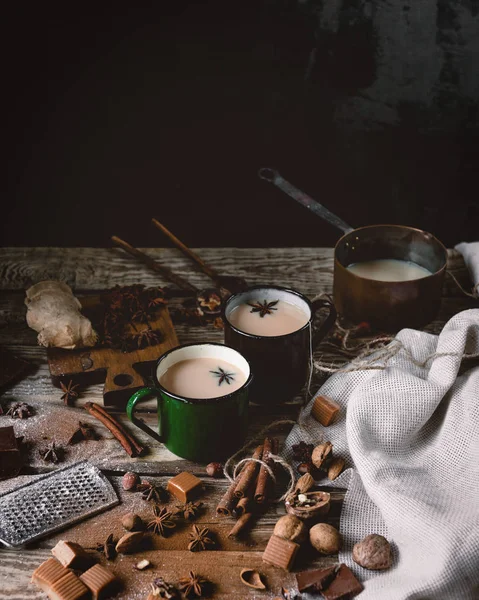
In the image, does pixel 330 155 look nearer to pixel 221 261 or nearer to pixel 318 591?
pixel 221 261

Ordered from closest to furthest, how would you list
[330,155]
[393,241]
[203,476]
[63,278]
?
[203,476], [393,241], [63,278], [330,155]

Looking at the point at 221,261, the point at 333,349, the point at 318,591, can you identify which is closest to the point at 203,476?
the point at 318,591

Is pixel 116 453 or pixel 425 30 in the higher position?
pixel 425 30

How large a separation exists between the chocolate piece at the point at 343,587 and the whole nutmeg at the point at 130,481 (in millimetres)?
413

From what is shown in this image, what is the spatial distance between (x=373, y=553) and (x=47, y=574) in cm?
53

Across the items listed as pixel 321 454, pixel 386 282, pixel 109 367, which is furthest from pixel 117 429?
pixel 386 282

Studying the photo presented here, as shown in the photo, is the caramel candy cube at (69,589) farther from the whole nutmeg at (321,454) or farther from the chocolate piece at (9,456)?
the whole nutmeg at (321,454)

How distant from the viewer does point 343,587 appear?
1.17 metres

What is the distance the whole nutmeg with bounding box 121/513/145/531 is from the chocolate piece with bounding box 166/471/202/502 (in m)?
0.09

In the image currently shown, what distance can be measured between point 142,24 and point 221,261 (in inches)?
26.7

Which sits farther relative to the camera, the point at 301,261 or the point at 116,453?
the point at 301,261

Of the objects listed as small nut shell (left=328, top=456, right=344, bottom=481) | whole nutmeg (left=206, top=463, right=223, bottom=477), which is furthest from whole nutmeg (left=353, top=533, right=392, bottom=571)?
whole nutmeg (left=206, top=463, right=223, bottom=477)

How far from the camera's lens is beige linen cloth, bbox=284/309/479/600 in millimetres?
1164

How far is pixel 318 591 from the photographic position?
1180 mm
